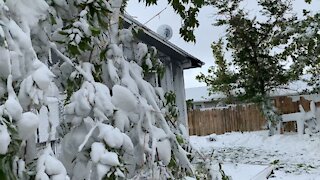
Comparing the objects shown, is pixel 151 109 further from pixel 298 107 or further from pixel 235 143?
pixel 298 107

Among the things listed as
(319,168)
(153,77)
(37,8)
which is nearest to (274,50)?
(319,168)

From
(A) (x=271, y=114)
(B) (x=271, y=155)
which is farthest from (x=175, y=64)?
(A) (x=271, y=114)

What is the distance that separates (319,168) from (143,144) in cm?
814

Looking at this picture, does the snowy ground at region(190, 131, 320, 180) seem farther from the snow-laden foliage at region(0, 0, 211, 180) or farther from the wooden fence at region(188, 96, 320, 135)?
the snow-laden foliage at region(0, 0, 211, 180)

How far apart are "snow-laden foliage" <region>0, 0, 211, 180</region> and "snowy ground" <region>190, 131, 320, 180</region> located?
12.6ft

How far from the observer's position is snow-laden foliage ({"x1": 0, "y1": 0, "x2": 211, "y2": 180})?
0.92m

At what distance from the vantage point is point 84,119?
50.1 inches

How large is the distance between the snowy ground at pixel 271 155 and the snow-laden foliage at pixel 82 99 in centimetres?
383

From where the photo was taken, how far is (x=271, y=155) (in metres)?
11.2

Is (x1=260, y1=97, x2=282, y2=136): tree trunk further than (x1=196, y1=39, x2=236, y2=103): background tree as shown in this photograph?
No

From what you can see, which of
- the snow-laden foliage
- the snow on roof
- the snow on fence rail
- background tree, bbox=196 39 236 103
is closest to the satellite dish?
background tree, bbox=196 39 236 103

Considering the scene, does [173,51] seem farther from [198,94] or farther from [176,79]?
[198,94]

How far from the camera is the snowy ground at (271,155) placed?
6270 millimetres

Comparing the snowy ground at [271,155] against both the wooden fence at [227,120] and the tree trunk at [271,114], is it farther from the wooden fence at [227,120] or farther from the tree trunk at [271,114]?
the wooden fence at [227,120]
